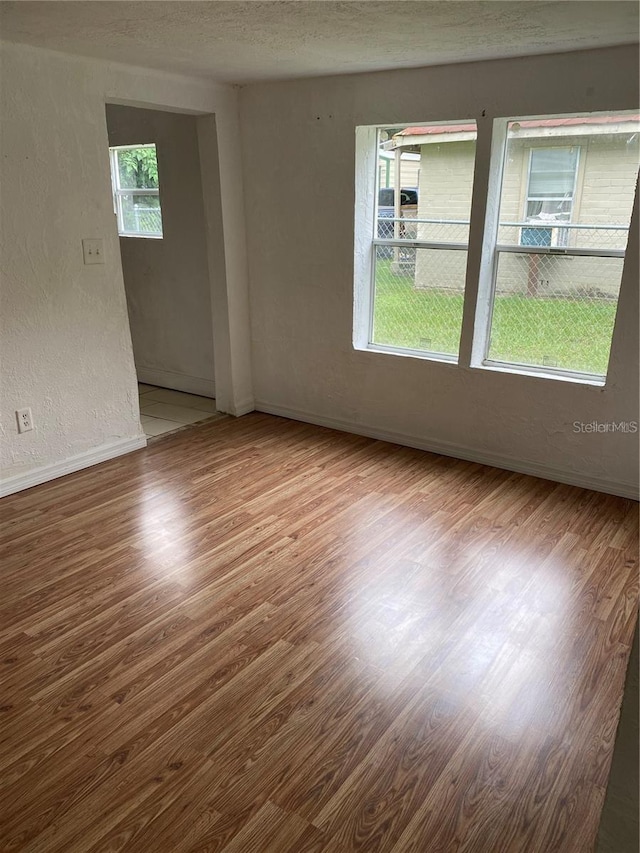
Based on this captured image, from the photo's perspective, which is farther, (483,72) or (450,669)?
Result: (483,72)

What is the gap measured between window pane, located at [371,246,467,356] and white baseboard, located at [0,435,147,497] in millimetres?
1796

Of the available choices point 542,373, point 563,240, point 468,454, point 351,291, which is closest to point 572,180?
point 563,240

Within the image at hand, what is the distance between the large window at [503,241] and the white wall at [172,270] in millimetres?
1459

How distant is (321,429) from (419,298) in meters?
1.17

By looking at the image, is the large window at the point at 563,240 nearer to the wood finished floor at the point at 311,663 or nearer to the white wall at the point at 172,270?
the wood finished floor at the point at 311,663

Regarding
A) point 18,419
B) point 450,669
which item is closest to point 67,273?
point 18,419

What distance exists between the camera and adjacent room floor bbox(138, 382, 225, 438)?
14.8ft

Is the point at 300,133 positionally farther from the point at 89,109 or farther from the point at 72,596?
the point at 72,596

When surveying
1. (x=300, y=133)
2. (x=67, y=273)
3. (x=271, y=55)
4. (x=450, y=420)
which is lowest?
(x=450, y=420)

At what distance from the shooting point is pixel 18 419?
3.39 m

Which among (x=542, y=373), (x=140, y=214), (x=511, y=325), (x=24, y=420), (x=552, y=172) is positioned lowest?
(x=24, y=420)

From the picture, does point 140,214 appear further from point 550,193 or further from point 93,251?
point 550,193

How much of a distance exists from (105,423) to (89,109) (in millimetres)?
1779

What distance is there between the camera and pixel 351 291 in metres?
4.05
